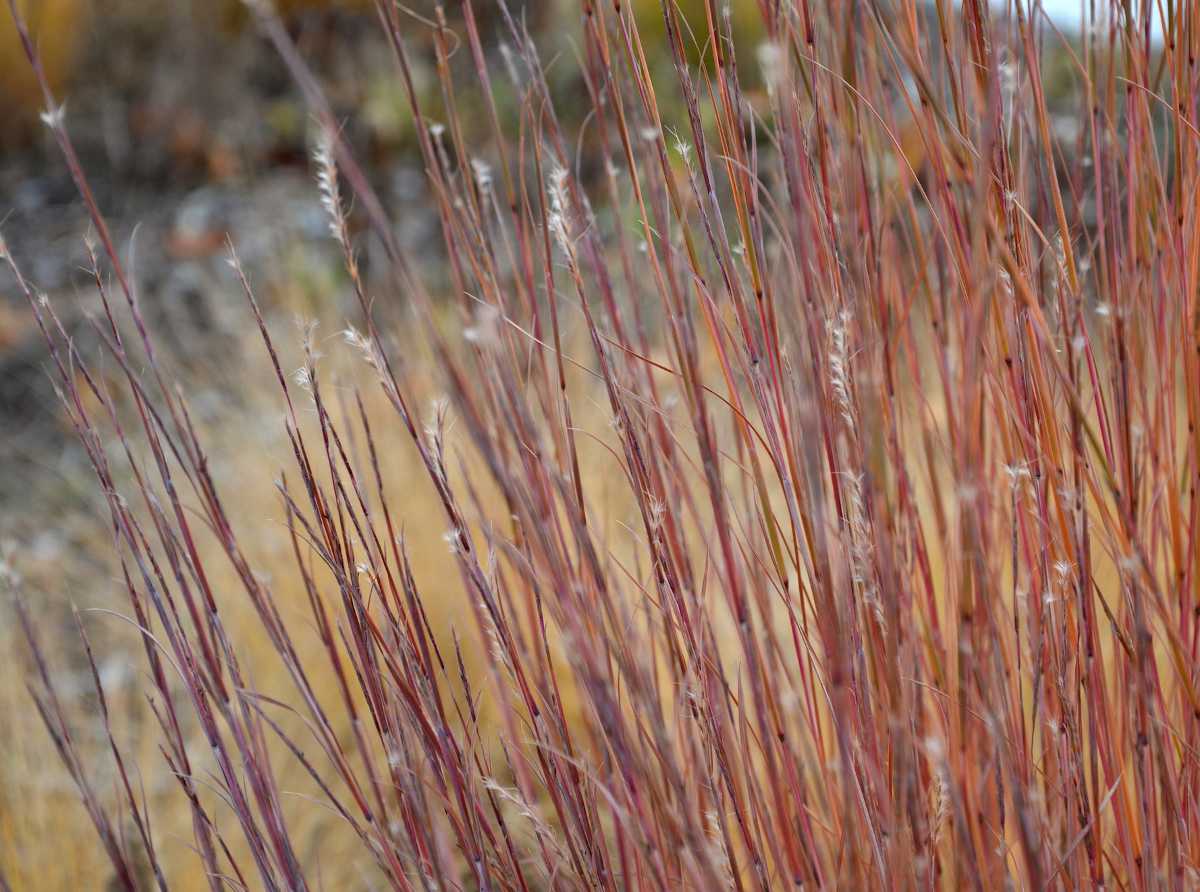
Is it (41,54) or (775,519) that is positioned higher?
(41,54)

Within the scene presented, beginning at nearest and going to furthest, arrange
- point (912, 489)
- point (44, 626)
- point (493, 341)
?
point (493, 341)
point (912, 489)
point (44, 626)

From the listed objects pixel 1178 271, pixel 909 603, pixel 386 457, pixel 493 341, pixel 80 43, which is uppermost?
pixel 80 43

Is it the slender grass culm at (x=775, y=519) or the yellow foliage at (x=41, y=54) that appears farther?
the yellow foliage at (x=41, y=54)

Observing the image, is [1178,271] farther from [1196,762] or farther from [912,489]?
[1196,762]

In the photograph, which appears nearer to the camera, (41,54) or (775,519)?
(775,519)

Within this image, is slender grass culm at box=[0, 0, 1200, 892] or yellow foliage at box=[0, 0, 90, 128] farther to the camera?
yellow foliage at box=[0, 0, 90, 128]

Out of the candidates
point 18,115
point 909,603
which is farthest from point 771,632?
point 18,115

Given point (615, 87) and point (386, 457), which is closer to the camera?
point (615, 87)

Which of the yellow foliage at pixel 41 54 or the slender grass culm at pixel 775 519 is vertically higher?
the yellow foliage at pixel 41 54

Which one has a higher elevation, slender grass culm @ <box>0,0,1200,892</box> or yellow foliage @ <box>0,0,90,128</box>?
yellow foliage @ <box>0,0,90,128</box>

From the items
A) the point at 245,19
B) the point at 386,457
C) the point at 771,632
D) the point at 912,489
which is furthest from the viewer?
the point at 245,19

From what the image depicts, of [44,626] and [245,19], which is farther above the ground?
[245,19]
